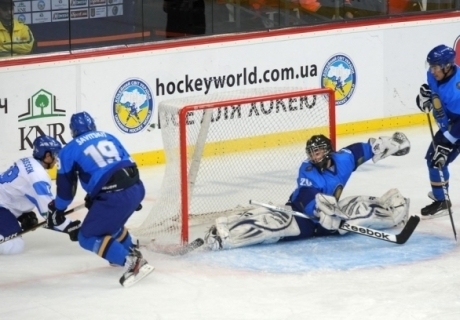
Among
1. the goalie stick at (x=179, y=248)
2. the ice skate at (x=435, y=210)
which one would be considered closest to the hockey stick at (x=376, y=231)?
the goalie stick at (x=179, y=248)

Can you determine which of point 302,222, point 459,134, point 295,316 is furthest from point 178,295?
point 459,134

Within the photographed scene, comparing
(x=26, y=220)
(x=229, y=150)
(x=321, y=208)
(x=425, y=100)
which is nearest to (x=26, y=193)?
(x=26, y=220)

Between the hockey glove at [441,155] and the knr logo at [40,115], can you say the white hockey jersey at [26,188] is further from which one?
the hockey glove at [441,155]

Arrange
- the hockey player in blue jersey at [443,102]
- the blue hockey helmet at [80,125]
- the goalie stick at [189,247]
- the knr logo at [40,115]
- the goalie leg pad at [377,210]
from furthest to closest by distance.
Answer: the knr logo at [40,115] → the hockey player in blue jersey at [443,102] → the goalie leg pad at [377,210] → the goalie stick at [189,247] → the blue hockey helmet at [80,125]

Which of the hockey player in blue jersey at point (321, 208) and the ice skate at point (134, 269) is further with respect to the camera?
the hockey player in blue jersey at point (321, 208)

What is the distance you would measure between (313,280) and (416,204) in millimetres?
1866

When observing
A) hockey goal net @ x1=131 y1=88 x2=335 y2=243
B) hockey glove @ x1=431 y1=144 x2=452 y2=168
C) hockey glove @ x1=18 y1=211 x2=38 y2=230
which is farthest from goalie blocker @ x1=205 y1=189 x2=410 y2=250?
hockey glove @ x1=18 y1=211 x2=38 y2=230

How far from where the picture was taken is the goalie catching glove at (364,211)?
720cm

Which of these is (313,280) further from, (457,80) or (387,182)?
(387,182)

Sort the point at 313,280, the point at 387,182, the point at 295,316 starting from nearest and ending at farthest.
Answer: the point at 295,316
the point at 313,280
the point at 387,182

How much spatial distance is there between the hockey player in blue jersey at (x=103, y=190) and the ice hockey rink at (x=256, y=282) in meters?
0.16

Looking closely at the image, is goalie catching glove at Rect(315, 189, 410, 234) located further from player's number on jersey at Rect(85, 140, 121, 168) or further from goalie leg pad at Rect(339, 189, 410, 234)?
player's number on jersey at Rect(85, 140, 121, 168)

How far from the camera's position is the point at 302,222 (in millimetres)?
7398

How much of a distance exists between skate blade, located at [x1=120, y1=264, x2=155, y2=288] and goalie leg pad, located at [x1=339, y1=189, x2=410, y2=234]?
Answer: 138cm
